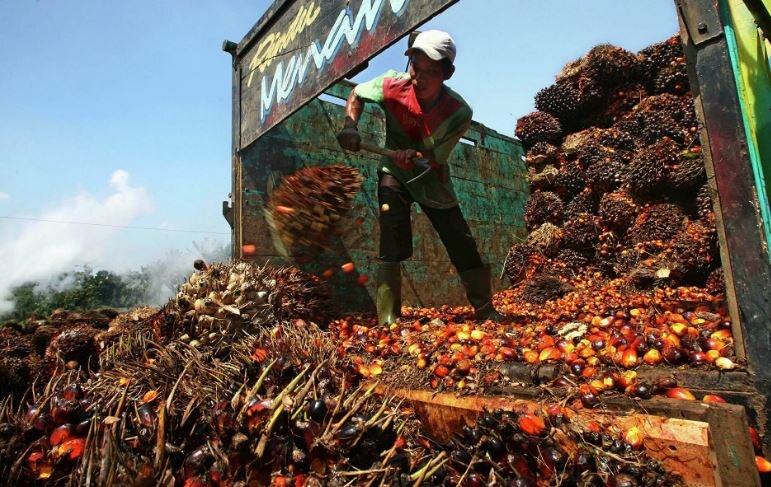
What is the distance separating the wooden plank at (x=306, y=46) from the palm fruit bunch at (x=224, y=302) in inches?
78.0

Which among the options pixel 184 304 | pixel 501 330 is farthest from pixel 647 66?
pixel 184 304

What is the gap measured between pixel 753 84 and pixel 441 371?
2.36 meters

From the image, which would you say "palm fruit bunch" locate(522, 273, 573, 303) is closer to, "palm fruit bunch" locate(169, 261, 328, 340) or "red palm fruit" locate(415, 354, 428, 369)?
"palm fruit bunch" locate(169, 261, 328, 340)

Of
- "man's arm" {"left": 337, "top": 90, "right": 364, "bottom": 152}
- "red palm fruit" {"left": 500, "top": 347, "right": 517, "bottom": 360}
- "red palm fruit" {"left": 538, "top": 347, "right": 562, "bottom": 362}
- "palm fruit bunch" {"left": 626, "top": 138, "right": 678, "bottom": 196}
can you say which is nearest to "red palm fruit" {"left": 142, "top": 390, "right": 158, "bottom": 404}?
"red palm fruit" {"left": 500, "top": 347, "right": 517, "bottom": 360}

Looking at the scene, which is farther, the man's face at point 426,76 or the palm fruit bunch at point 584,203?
the palm fruit bunch at point 584,203

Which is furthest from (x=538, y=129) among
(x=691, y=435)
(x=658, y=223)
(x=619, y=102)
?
(x=691, y=435)

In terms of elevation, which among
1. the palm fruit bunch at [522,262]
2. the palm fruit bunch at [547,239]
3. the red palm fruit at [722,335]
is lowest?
the red palm fruit at [722,335]

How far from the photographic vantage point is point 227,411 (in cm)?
178

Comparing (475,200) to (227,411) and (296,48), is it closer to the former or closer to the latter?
(296,48)

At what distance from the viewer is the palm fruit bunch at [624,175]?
6.13 m

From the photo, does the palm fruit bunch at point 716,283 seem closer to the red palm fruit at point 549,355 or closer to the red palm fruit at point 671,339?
the red palm fruit at point 671,339

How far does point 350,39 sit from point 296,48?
112cm

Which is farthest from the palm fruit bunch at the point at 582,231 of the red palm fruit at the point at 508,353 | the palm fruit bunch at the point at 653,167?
the red palm fruit at the point at 508,353

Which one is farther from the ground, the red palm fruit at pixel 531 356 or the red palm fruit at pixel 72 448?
the red palm fruit at pixel 531 356
